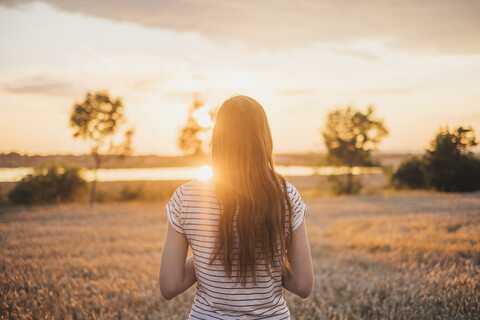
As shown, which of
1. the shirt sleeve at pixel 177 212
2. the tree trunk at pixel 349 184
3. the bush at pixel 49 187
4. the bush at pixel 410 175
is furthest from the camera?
the bush at pixel 410 175

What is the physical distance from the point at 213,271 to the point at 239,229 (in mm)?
384

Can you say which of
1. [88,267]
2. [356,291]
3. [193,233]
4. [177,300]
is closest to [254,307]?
[193,233]

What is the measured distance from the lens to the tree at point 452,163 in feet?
117

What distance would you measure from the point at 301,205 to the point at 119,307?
3.79m

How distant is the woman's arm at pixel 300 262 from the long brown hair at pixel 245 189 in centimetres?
11

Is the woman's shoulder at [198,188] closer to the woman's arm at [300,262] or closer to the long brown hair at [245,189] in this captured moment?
the long brown hair at [245,189]

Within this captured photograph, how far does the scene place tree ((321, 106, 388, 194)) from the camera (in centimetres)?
3612

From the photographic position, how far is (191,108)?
3409cm

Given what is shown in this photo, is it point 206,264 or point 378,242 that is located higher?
point 206,264

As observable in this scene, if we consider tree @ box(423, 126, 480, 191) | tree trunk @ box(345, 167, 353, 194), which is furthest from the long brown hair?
tree @ box(423, 126, 480, 191)

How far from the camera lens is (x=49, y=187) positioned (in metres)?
25.9

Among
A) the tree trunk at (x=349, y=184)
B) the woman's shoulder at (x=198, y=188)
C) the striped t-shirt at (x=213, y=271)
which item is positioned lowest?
the tree trunk at (x=349, y=184)

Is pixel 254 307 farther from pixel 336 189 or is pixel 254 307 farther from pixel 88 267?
pixel 336 189

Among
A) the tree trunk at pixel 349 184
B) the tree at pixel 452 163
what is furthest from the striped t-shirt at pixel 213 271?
the tree at pixel 452 163
